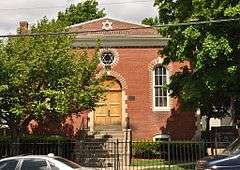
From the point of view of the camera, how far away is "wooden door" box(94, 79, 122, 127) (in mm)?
35656

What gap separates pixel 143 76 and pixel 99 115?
373 cm

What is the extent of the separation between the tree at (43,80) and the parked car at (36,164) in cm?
930

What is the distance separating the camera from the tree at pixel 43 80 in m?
26.5

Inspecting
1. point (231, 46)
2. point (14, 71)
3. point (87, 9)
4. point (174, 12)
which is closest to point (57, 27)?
point (14, 71)

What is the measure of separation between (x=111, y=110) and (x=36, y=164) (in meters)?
19.3

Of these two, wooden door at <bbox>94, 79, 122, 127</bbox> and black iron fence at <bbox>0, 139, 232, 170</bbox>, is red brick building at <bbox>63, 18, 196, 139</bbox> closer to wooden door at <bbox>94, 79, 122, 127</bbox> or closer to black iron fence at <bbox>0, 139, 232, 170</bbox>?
wooden door at <bbox>94, 79, 122, 127</bbox>

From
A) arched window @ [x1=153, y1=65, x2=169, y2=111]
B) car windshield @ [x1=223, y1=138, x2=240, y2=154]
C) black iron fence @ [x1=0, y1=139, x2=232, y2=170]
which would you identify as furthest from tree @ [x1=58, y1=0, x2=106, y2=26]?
car windshield @ [x1=223, y1=138, x2=240, y2=154]

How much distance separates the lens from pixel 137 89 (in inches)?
1390

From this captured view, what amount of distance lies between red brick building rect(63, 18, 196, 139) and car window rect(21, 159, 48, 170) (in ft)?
59.8

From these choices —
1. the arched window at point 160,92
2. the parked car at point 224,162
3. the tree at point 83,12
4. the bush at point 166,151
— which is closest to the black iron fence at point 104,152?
the bush at point 166,151

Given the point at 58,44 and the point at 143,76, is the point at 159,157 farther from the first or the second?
the point at 58,44

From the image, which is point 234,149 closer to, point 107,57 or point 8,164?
point 8,164

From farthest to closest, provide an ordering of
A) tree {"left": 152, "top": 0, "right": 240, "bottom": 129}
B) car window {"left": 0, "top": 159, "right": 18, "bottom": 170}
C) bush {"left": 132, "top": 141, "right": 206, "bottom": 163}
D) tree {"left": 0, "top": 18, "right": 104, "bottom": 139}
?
bush {"left": 132, "top": 141, "right": 206, "bottom": 163} < tree {"left": 0, "top": 18, "right": 104, "bottom": 139} < tree {"left": 152, "top": 0, "right": 240, "bottom": 129} < car window {"left": 0, "top": 159, "right": 18, "bottom": 170}

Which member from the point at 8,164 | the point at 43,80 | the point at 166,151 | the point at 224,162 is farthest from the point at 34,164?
the point at 166,151
